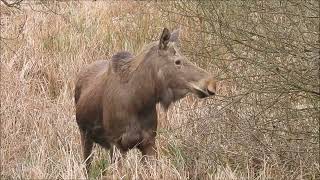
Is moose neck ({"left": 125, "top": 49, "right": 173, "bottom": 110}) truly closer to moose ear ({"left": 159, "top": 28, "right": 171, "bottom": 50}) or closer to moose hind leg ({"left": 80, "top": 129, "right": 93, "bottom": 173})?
moose ear ({"left": 159, "top": 28, "right": 171, "bottom": 50})

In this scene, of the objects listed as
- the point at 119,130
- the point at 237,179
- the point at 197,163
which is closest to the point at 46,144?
the point at 119,130

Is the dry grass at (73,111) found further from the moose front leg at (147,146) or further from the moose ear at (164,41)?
the moose ear at (164,41)

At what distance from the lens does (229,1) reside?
6.86 m

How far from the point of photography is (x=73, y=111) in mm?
8281

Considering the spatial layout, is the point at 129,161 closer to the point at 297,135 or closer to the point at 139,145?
the point at 139,145

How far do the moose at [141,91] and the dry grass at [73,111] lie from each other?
248 millimetres

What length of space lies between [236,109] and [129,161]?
3.98 feet

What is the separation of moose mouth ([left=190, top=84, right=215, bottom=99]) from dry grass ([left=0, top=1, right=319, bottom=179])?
665 millimetres

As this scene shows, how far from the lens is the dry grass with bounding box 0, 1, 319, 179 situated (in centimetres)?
611

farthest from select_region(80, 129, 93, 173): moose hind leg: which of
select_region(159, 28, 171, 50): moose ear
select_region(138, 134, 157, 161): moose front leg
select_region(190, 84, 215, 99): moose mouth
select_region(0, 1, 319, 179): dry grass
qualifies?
select_region(190, 84, 215, 99): moose mouth

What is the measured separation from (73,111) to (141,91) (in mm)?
2143

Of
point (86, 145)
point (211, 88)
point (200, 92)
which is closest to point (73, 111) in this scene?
point (86, 145)

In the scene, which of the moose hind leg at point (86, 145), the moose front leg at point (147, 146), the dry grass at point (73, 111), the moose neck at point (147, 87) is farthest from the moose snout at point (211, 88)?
the moose hind leg at point (86, 145)

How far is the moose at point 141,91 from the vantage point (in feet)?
19.7
